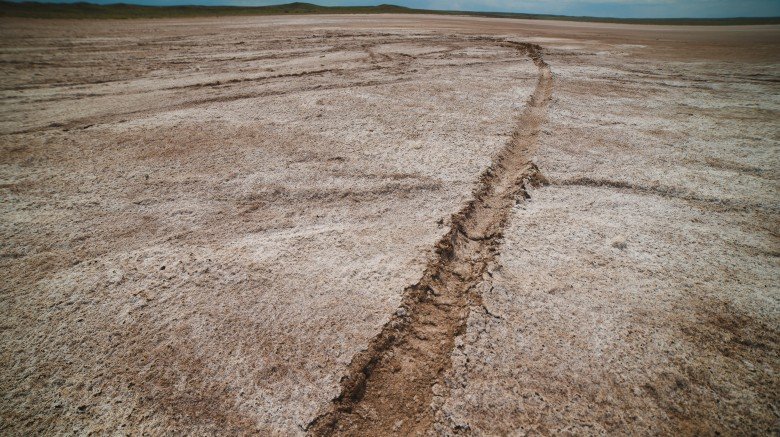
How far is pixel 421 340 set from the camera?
1.63m

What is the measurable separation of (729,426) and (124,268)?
2933mm

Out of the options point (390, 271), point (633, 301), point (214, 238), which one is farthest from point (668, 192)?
point (214, 238)

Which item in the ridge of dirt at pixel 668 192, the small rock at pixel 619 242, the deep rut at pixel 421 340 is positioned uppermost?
the ridge of dirt at pixel 668 192

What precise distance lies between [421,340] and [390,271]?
0.44m

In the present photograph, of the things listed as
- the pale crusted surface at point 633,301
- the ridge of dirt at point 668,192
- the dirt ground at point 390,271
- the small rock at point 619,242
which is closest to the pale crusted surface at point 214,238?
the dirt ground at point 390,271

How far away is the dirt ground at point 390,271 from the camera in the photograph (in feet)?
4.50

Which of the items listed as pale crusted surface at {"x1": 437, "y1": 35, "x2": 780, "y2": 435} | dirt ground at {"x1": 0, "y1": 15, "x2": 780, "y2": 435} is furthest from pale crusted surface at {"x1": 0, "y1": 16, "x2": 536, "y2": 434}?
pale crusted surface at {"x1": 437, "y1": 35, "x2": 780, "y2": 435}

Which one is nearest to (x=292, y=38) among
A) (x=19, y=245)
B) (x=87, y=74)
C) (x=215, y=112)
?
(x=87, y=74)

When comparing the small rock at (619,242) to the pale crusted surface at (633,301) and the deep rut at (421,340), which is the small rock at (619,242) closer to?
the pale crusted surface at (633,301)

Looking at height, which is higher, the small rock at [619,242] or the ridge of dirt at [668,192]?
the ridge of dirt at [668,192]

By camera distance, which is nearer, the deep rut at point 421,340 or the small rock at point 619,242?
the deep rut at point 421,340

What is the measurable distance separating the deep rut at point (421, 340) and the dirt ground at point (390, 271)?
0.03 ft

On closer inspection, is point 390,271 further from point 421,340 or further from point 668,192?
point 668,192

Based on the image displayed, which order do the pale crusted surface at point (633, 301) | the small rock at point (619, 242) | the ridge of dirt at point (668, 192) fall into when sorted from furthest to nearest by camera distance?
the ridge of dirt at point (668, 192)
the small rock at point (619, 242)
the pale crusted surface at point (633, 301)
